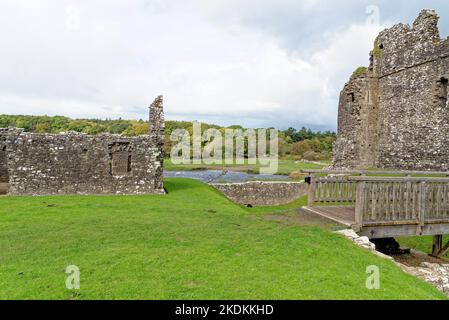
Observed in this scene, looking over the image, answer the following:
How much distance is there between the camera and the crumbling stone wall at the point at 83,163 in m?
19.3

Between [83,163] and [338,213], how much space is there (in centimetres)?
1395

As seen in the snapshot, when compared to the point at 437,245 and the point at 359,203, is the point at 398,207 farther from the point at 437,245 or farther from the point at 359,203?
the point at 437,245

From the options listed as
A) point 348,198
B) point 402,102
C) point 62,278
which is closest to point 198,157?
point 402,102

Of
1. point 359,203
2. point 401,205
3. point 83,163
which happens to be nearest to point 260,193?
point 83,163

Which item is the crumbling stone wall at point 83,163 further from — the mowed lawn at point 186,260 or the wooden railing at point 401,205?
the wooden railing at point 401,205

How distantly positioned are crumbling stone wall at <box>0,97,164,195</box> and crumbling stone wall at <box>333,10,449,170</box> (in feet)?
54.6

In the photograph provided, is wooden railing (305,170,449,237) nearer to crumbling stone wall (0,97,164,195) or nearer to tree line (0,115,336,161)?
crumbling stone wall (0,97,164,195)

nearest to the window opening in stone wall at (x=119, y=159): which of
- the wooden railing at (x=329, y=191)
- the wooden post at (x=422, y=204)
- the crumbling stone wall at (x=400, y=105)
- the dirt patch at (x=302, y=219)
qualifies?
Answer: the dirt patch at (x=302, y=219)

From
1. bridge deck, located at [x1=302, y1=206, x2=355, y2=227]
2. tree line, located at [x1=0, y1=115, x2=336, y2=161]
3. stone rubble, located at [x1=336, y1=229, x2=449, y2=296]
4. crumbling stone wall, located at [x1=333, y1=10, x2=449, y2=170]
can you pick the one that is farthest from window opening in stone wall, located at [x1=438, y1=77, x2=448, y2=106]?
tree line, located at [x1=0, y1=115, x2=336, y2=161]

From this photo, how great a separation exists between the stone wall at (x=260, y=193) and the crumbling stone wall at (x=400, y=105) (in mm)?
4776

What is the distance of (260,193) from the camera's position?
30.5 meters

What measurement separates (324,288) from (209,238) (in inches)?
157

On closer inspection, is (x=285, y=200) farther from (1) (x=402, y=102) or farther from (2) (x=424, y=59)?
(2) (x=424, y=59)

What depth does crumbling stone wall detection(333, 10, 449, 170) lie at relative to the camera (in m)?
23.4
